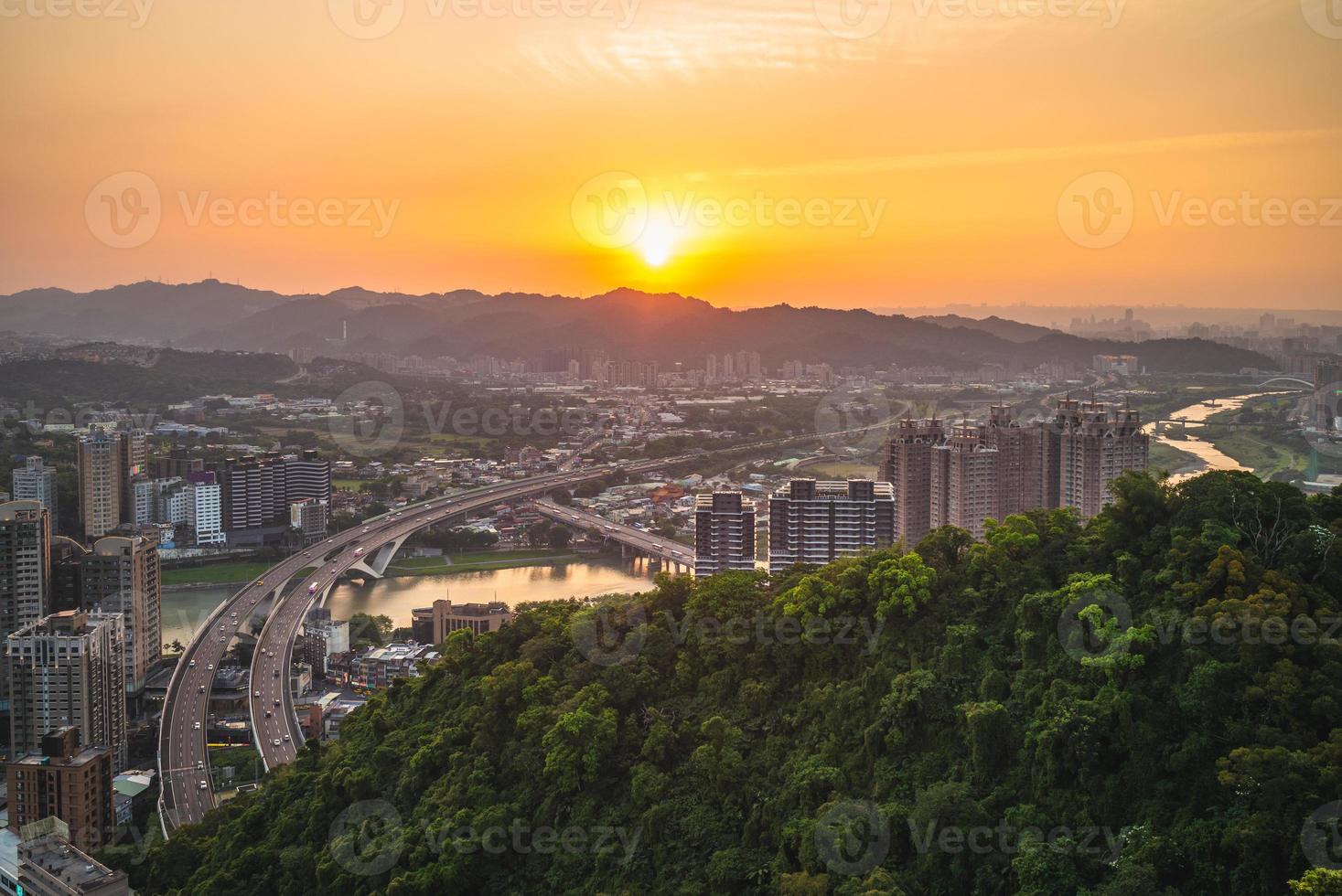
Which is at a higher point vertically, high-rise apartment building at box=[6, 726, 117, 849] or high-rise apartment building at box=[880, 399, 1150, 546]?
high-rise apartment building at box=[880, 399, 1150, 546]

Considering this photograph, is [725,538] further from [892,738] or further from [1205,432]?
[1205,432]

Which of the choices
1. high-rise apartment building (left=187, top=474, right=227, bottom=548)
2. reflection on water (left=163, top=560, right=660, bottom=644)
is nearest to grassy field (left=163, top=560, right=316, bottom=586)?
reflection on water (left=163, top=560, right=660, bottom=644)

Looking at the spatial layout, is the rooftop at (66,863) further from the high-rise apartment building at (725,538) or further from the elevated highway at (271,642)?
the high-rise apartment building at (725,538)

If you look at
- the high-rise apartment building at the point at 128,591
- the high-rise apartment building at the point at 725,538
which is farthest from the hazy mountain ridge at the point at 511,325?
the high-rise apartment building at the point at 128,591

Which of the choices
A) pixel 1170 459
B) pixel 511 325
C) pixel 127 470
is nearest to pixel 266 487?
pixel 127 470

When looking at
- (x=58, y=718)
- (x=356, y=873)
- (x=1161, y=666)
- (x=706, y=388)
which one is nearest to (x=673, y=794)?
(x=356, y=873)

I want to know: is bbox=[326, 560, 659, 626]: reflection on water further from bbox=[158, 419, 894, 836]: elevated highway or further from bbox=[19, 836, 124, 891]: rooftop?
bbox=[19, 836, 124, 891]: rooftop
